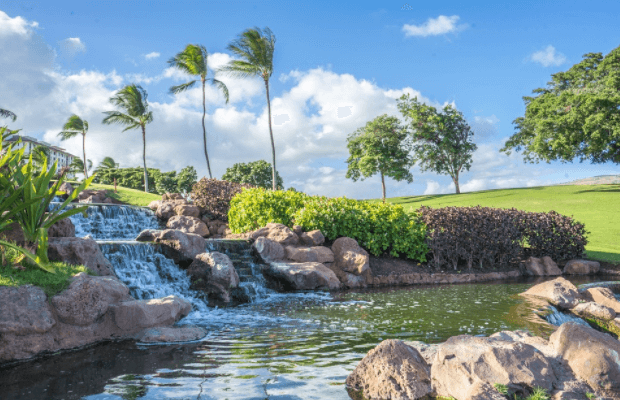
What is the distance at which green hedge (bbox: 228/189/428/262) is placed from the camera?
1583cm

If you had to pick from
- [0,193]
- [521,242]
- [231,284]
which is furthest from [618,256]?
[0,193]

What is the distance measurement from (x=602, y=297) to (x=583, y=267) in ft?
26.3

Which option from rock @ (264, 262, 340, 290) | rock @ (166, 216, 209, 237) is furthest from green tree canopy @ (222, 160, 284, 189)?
rock @ (264, 262, 340, 290)

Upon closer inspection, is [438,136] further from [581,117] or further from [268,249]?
[268,249]

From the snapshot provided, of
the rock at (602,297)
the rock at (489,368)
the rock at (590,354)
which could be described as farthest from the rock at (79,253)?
the rock at (602,297)

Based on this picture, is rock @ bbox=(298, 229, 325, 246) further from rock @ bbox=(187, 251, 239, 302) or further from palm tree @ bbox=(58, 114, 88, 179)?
palm tree @ bbox=(58, 114, 88, 179)

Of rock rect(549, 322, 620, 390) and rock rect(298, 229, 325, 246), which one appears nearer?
rock rect(549, 322, 620, 390)

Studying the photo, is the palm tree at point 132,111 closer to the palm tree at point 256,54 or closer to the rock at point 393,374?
the palm tree at point 256,54

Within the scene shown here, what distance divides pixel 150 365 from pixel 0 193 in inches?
165

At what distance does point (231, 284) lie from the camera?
10570mm

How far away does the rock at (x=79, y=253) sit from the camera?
338 inches

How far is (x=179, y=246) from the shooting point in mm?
11539

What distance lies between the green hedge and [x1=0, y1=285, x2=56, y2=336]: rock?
10.0 meters

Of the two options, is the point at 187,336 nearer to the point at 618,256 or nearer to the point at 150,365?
the point at 150,365
